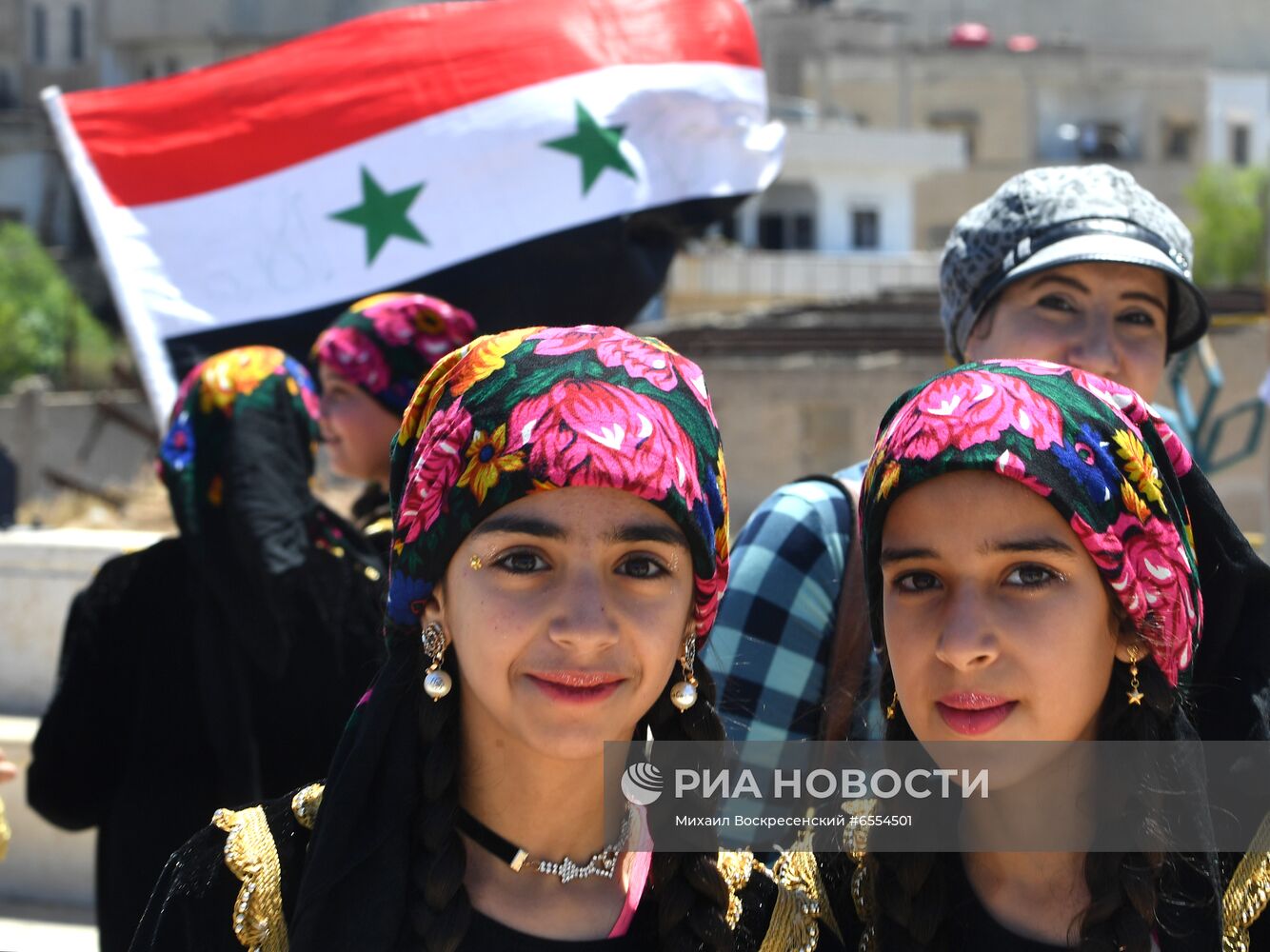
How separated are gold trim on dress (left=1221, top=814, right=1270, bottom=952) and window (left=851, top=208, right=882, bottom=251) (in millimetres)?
36512

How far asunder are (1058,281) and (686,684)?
1150mm

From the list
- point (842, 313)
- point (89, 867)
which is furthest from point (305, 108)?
point (842, 313)

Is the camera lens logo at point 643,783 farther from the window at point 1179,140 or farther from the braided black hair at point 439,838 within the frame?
the window at point 1179,140

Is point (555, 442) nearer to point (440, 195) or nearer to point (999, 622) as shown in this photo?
point (999, 622)

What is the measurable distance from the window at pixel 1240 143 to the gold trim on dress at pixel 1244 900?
48.9 meters

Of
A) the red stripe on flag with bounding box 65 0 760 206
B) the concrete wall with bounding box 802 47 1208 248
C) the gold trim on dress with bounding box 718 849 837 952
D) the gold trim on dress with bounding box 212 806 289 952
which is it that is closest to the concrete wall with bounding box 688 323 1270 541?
the red stripe on flag with bounding box 65 0 760 206

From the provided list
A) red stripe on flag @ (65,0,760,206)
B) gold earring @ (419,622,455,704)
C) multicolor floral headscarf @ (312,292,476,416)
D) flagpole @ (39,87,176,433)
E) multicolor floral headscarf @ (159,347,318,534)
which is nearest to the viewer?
gold earring @ (419,622,455,704)

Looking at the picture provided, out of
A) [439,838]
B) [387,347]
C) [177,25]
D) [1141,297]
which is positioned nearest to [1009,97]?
[177,25]

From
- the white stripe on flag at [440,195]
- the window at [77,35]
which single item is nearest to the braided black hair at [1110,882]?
the white stripe on flag at [440,195]

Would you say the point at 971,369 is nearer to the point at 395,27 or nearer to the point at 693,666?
the point at 693,666

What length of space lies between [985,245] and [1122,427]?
1.01 m

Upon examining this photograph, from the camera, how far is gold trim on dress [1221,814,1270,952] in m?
2.10

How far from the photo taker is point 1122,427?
208cm

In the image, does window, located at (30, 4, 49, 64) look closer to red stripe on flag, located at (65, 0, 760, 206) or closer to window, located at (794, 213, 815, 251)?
window, located at (794, 213, 815, 251)
